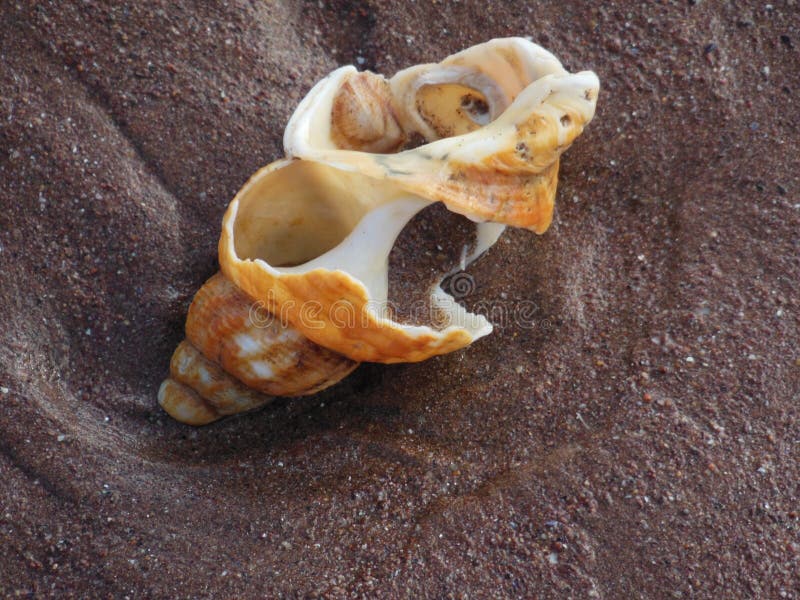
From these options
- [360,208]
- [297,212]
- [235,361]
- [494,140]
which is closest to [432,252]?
[360,208]

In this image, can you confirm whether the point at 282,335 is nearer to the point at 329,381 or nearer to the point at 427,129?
the point at 329,381

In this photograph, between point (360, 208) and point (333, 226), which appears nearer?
point (360, 208)

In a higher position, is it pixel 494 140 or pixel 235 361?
pixel 494 140

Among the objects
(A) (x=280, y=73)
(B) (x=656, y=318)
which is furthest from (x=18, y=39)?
(B) (x=656, y=318)

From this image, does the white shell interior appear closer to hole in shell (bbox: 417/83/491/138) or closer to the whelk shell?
the whelk shell

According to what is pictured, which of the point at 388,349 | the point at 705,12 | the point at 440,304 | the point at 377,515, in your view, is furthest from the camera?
the point at 705,12

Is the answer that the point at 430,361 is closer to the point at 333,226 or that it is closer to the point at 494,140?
the point at 333,226

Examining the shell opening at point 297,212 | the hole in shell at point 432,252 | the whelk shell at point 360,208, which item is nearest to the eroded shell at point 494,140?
the whelk shell at point 360,208
